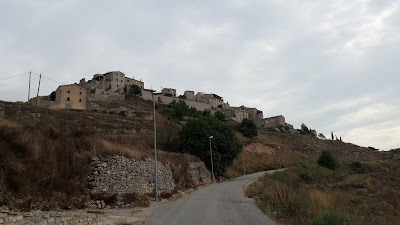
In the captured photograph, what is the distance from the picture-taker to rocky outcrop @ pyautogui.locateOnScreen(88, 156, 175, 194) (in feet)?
61.6

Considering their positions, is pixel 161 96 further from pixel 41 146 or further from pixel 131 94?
pixel 41 146

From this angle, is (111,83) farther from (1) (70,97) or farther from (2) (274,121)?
(2) (274,121)

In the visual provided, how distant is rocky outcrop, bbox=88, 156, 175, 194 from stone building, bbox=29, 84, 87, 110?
58434 millimetres

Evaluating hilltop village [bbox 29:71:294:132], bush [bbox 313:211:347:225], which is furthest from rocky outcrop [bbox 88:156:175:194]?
bush [bbox 313:211:347:225]

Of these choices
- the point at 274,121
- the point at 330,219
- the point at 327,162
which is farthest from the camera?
the point at 274,121

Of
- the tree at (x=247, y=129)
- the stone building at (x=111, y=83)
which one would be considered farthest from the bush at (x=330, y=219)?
the stone building at (x=111, y=83)

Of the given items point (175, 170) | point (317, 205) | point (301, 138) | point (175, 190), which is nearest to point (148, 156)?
point (175, 190)

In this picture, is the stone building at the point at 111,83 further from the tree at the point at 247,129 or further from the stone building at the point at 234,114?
the stone building at the point at 234,114

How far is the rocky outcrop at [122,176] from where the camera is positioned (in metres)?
18.8

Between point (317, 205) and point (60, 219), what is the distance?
38.8 feet

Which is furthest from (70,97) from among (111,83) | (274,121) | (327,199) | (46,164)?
(274,121)

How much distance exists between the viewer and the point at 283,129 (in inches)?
6132

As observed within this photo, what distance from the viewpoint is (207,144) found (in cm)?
4734

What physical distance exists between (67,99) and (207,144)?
1915 inches
